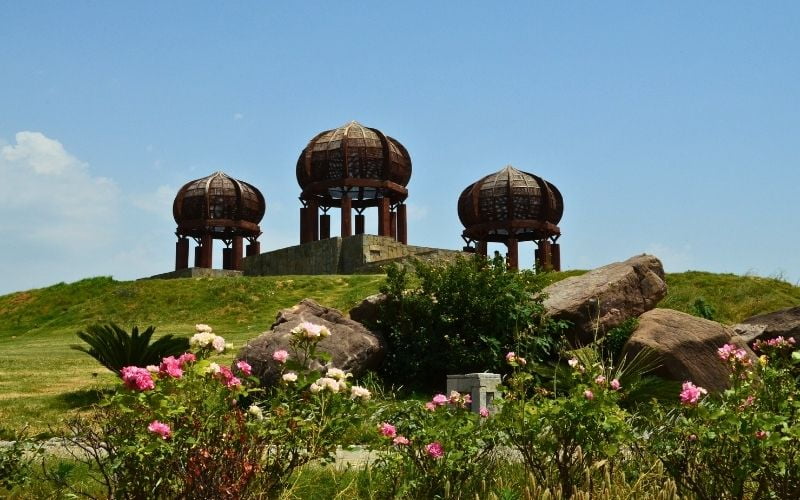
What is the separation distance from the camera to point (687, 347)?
12.5 meters

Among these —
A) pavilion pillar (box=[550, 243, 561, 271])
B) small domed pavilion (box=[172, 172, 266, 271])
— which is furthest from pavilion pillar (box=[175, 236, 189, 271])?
pavilion pillar (box=[550, 243, 561, 271])

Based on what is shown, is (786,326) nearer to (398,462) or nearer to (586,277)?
(586,277)

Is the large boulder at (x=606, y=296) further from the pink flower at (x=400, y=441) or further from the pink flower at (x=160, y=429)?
the pink flower at (x=160, y=429)

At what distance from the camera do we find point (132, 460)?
4598 mm

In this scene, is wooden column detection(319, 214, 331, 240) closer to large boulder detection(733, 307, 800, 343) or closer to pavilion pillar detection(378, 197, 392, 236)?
pavilion pillar detection(378, 197, 392, 236)

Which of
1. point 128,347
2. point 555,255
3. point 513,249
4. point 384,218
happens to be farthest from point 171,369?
point 555,255

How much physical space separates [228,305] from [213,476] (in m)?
23.8

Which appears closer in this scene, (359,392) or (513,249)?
(359,392)

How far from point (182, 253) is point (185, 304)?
52.5 feet

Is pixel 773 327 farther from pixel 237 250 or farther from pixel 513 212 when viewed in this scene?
pixel 237 250

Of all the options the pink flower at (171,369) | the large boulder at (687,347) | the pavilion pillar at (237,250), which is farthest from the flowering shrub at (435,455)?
the pavilion pillar at (237,250)

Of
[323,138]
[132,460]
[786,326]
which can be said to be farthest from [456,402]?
[323,138]

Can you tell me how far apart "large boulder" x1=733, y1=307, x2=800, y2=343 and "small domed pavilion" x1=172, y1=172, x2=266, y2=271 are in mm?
31265

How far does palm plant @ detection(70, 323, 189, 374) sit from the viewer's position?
42.7 ft
